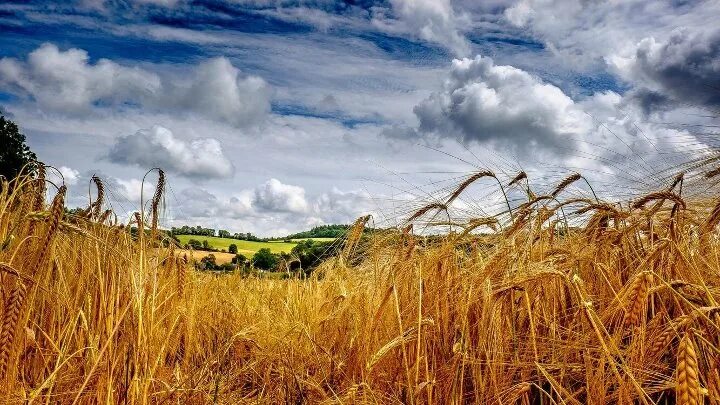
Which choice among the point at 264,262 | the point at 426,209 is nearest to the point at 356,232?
the point at 426,209

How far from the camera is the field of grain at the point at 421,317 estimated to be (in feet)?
8.12

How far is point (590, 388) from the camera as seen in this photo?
102 inches

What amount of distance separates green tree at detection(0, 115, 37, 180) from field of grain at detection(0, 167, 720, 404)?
68.4 feet

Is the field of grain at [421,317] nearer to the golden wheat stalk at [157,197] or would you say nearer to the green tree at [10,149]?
the golden wheat stalk at [157,197]

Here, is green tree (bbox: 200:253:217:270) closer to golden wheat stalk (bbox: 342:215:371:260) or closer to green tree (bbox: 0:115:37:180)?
golden wheat stalk (bbox: 342:215:371:260)

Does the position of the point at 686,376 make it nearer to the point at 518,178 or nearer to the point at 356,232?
the point at 518,178

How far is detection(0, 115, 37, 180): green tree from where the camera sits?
21453mm

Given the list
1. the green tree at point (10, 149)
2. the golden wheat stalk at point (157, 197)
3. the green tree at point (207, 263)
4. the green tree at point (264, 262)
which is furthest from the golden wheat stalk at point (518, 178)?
the green tree at point (10, 149)

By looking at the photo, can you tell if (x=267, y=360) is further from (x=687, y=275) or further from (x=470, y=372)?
(x=687, y=275)

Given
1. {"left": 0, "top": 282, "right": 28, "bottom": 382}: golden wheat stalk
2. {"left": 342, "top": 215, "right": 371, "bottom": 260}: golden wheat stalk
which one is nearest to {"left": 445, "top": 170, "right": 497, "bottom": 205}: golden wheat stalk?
{"left": 342, "top": 215, "right": 371, "bottom": 260}: golden wheat stalk

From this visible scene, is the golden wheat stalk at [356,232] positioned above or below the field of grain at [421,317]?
above

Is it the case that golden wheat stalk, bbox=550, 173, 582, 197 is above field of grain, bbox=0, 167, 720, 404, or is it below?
above

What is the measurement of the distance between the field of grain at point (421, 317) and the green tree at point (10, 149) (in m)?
20.8

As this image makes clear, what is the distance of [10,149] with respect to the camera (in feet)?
71.3
